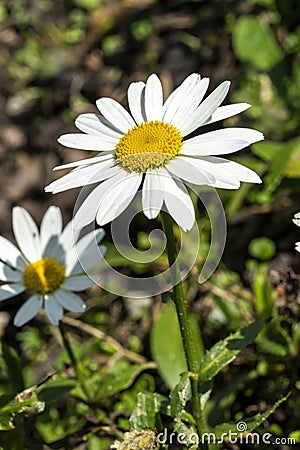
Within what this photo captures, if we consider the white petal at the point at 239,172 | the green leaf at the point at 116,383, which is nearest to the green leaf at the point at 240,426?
the green leaf at the point at 116,383

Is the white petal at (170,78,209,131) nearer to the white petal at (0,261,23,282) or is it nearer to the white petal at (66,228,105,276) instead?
the white petal at (66,228,105,276)

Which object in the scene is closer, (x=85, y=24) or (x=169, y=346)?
(x=169, y=346)

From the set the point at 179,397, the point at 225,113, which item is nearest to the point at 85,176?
the point at 225,113

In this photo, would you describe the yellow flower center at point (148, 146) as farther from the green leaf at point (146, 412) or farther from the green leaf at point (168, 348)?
the green leaf at point (168, 348)

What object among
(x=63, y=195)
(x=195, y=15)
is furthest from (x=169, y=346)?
(x=195, y=15)

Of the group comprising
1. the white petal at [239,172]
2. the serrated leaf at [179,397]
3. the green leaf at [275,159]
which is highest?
the green leaf at [275,159]

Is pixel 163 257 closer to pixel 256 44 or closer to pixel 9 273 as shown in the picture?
pixel 9 273

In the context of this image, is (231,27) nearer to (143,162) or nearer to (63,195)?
(63,195)
